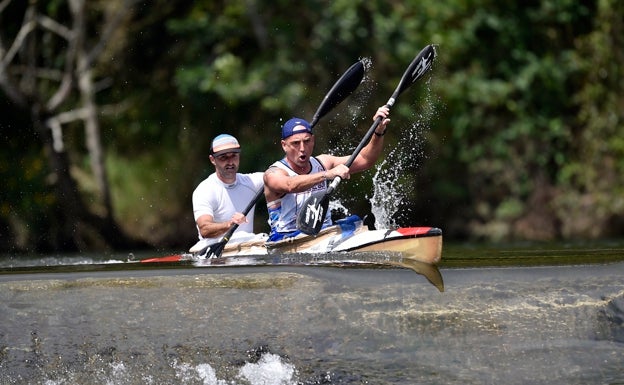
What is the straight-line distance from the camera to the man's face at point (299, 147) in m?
7.81

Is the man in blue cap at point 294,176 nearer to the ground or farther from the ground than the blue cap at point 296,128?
nearer to the ground

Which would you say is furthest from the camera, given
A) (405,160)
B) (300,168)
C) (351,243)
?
(405,160)

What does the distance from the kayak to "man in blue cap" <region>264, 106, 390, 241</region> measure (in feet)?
0.42

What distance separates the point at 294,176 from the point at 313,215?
0.31 m

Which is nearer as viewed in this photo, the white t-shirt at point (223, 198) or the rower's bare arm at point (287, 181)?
the rower's bare arm at point (287, 181)

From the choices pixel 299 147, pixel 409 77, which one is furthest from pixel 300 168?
pixel 409 77

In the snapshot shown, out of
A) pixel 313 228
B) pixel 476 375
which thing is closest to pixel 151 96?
pixel 313 228

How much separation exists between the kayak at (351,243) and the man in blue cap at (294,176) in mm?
127

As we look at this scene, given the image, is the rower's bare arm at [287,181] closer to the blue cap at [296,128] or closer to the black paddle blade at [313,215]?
the black paddle blade at [313,215]

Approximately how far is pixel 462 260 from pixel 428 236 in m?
0.28

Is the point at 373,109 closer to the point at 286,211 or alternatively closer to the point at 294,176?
the point at 286,211

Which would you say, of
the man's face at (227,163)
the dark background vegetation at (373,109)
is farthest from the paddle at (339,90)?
the dark background vegetation at (373,109)

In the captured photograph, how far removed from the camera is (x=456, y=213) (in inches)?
621

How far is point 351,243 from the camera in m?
7.57
